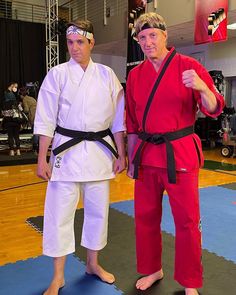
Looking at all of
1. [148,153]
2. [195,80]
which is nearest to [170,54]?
[195,80]

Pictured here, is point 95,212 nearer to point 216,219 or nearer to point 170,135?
point 170,135

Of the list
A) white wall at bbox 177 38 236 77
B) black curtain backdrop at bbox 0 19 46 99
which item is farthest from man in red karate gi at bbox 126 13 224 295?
black curtain backdrop at bbox 0 19 46 99

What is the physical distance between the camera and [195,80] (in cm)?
162

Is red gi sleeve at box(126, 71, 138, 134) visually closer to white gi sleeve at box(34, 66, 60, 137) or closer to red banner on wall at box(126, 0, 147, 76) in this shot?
white gi sleeve at box(34, 66, 60, 137)

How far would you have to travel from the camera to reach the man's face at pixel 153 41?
1.81 meters

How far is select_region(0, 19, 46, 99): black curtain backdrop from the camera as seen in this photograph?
10.6 metres

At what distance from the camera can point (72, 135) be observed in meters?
1.99

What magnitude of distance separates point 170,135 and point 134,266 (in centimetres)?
110

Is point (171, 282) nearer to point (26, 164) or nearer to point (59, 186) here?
point (59, 186)

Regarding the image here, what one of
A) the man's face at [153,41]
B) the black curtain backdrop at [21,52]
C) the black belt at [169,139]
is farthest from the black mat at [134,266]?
the black curtain backdrop at [21,52]

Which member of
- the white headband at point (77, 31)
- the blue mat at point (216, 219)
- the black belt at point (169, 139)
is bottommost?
the blue mat at point (216, 219)

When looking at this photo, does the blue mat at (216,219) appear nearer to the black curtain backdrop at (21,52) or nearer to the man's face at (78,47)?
the man's face at (78,47)

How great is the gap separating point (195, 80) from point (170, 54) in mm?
314

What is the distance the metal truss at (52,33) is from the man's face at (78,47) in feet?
26.9
